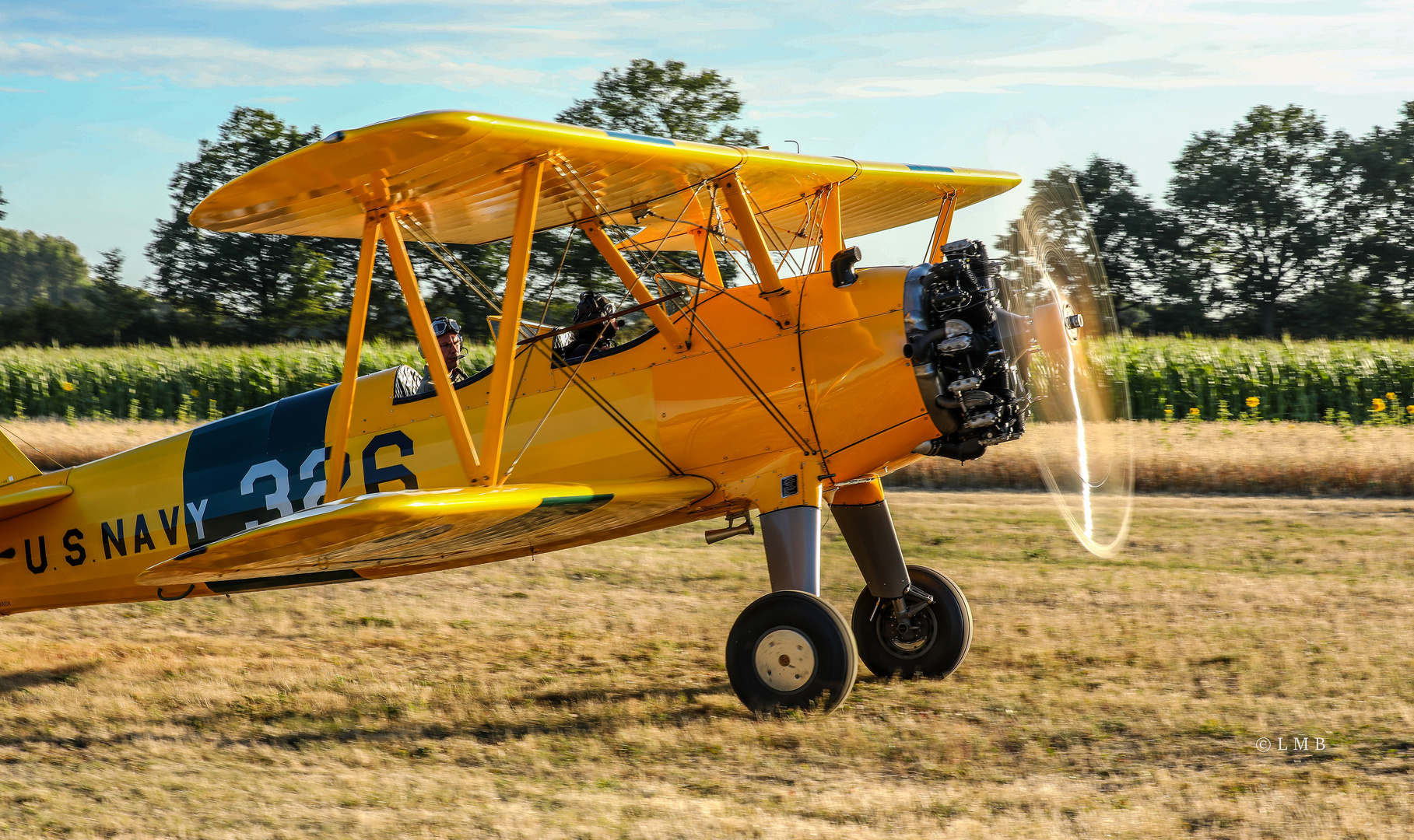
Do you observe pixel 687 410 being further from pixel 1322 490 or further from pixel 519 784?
pixel 1322 490

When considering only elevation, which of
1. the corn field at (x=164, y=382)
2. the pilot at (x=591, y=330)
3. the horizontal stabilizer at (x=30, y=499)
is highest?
the corn field at (x=164, y=382)

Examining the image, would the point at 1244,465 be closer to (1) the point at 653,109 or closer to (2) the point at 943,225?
(2) the point at 943,225

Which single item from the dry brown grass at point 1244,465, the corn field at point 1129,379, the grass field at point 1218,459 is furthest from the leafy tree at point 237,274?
the dry brown grass at point 1244,465

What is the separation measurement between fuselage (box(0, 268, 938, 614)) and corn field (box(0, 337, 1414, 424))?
12783mm

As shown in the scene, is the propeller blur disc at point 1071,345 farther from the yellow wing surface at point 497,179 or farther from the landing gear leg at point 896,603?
the yellow wing surface at point 497,179

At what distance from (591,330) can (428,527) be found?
1.83m

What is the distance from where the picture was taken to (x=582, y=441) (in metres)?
5.91

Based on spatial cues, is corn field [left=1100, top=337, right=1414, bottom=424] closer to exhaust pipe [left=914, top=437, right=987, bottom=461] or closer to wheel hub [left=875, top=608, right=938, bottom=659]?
wheel hub [left=875, top=608, right=938, bottom=659]

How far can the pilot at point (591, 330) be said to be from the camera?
19.8 ft

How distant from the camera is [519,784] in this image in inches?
184

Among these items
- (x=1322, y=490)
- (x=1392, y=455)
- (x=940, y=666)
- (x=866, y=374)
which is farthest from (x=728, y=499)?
(x=1392, y=455)

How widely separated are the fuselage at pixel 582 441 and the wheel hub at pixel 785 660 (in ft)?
2.27

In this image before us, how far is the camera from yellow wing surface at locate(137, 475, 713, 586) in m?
4.35

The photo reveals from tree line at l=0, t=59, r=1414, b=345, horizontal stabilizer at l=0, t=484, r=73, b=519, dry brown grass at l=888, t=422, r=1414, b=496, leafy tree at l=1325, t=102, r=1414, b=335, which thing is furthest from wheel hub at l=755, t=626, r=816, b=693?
leafy tree at l=1325, t=102, r=1414, b=335
